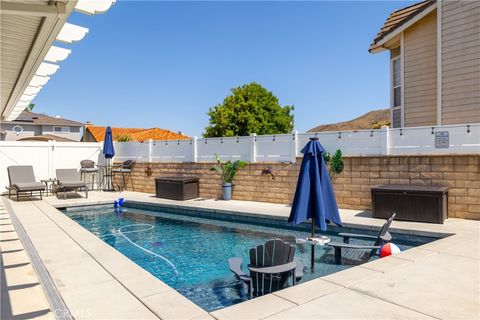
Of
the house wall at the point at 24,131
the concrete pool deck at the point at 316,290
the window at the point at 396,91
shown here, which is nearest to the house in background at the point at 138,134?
the house wall at the point at 24,131

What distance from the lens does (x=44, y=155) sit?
15039mm

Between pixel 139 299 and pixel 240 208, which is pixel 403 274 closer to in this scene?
→ pixel 139 299

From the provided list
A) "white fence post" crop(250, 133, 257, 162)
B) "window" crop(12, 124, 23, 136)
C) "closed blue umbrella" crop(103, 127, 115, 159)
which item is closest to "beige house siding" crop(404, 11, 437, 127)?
"white fence post" crop(250, 133, 257, 162)

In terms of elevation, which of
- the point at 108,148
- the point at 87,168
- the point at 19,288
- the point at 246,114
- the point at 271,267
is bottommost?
the point at 19,288

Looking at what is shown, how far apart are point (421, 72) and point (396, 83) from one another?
1.17 metres

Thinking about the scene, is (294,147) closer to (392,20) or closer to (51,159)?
(392,20)

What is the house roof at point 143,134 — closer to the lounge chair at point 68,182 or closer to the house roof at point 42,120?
the house roof at point 42,120

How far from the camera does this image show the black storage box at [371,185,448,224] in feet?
24.0

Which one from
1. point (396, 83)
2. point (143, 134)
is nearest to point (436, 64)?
point (396, 83)

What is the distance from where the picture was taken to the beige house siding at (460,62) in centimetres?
905

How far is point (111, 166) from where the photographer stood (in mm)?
16375

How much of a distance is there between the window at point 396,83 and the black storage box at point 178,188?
25.0 ft

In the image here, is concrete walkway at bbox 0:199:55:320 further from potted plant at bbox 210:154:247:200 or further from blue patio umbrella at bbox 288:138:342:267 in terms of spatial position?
potted plant at bbox 210:154:247:200

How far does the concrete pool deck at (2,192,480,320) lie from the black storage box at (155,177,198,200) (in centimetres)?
619
